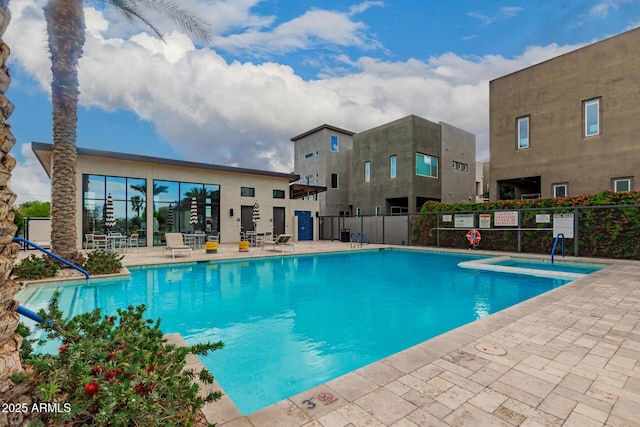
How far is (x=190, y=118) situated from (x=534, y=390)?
841 inches

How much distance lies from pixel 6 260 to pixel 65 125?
8.60 m

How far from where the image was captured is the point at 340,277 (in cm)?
874

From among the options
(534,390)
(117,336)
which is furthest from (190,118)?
(534,390)

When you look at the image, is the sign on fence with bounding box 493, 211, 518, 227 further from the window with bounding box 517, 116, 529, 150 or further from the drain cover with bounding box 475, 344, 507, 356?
the drain cover with bounding box 475, 344, 507, 356

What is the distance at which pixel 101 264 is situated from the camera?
789cm

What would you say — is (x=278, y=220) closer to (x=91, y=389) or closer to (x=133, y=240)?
(x=133, y=240)

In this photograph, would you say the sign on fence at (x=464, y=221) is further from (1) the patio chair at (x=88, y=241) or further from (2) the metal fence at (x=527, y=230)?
(1) the patio chair at (x=88, y=241)

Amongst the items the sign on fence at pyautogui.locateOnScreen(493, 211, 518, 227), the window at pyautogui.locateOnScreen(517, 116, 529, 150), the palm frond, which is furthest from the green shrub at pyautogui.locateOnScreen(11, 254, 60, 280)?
the window at pyautogui.locateOnScreen(517, 116, 529, 150)

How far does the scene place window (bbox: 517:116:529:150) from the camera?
14.3m

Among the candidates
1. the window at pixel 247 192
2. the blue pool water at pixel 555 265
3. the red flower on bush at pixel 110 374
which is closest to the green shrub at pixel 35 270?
the red flower on bush at pixel 110 374

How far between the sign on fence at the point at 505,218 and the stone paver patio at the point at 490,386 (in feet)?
33.7

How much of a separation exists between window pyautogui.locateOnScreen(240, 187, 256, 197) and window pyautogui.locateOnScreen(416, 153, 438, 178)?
1105 cm

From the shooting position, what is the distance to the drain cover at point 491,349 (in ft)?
10.0

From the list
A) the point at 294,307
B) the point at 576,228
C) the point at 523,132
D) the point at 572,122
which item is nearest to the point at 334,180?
the point at 523,132
